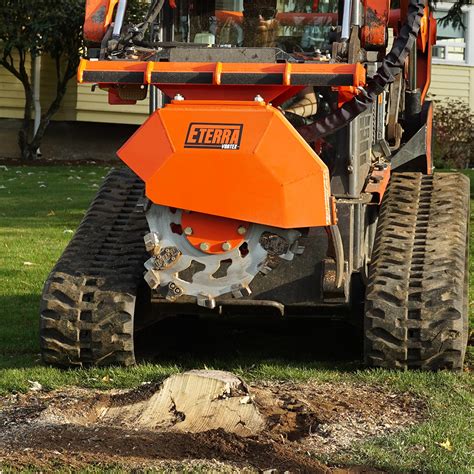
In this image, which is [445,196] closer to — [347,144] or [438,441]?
[347,144]

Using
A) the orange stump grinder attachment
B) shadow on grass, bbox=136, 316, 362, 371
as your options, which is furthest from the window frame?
the orange stump grinder attachment

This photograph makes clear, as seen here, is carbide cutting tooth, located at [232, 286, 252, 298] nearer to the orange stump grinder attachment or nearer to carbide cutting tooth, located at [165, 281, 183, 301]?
the orange stump grinder attachment

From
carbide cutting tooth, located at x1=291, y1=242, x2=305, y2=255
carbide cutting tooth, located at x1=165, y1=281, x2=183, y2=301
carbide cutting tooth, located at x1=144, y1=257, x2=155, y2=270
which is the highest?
carbide cutting tooth, located at x1=291, y1=242, x2=305, y2=255

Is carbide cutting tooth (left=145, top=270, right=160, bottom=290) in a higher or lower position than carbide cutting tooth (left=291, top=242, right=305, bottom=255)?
lower

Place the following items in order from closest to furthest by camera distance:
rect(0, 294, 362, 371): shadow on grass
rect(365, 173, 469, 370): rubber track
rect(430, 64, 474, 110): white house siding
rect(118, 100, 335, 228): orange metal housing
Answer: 1. rect(118, 100, 335, 228): orange metal housing
2. rect(365, 173, 469, 370): rubber track
3. rect(0, 294, 362, 371): shadow on grass
4. rect(430, 64, 474, 110): white house siding

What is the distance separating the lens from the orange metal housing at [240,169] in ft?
20.3

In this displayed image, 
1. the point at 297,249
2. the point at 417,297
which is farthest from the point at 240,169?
the point at 417,297

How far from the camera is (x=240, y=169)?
6188 millimetres

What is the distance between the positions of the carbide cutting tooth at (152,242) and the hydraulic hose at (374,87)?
0.96m

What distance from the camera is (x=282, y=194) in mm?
6195

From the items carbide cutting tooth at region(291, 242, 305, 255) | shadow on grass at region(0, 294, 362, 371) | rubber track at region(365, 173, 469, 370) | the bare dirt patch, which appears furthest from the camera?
shadow on grass at region(0, 294, 362, 371)

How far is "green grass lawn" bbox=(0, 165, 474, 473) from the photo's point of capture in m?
5.33

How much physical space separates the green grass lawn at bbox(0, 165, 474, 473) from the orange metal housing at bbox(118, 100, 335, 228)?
1049 millimetres

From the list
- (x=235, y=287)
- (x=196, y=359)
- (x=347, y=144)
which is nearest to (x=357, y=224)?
(x=347, y=144)
